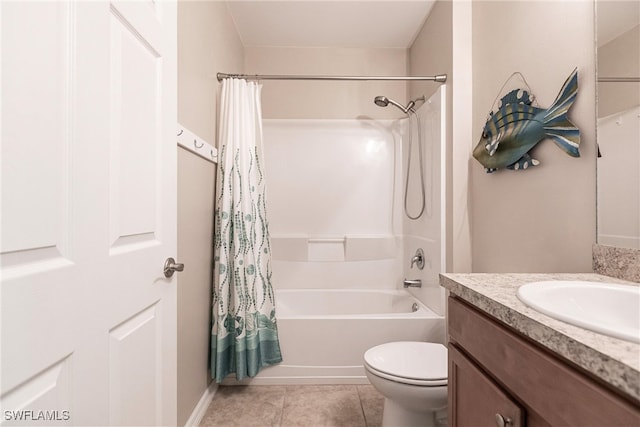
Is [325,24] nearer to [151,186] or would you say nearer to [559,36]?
[559,36]

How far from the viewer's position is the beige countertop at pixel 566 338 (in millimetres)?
415

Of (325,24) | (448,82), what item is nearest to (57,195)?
(448,82)

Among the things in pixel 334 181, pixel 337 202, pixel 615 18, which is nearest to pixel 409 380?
pixel 615 18

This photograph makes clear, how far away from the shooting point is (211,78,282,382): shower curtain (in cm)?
176

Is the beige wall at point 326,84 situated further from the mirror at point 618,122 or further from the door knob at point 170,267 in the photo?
the door knob at point 170,267

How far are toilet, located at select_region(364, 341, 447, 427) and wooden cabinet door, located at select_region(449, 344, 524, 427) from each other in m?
0.30

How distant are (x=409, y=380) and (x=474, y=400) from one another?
48cm

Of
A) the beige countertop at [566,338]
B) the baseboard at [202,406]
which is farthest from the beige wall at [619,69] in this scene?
the baseboard at [202,406]

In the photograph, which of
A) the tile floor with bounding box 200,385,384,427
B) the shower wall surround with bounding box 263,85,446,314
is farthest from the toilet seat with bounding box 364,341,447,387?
the shower wall surround with bounding box 263,85,446,314

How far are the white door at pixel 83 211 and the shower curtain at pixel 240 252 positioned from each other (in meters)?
0.79

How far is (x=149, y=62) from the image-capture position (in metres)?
0.89

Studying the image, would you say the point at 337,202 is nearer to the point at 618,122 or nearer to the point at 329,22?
the point at 329,22

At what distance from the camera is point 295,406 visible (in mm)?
1728

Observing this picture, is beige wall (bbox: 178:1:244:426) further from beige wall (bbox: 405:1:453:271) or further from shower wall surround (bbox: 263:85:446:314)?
beige wall (bbox: 405:1:453:271)
